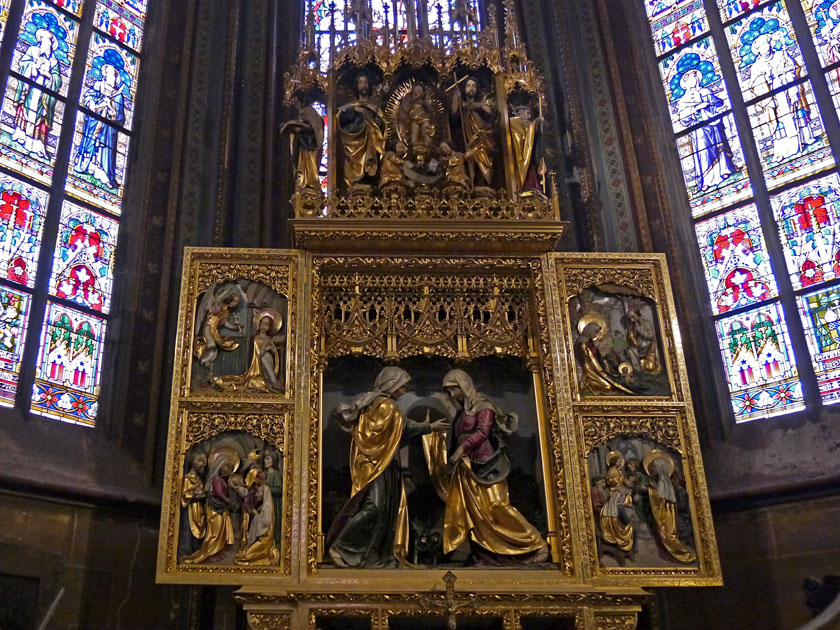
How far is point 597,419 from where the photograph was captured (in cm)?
775

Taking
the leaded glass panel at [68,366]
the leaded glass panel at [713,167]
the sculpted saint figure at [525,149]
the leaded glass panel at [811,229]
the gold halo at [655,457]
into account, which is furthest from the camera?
the leaded glass panel at [713,167]

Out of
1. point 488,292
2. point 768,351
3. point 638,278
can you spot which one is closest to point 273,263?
point 488,292

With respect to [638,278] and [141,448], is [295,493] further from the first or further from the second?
[638,278]

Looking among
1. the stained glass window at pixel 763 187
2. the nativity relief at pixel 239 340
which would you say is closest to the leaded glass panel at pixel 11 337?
the nativity relief at pixel 239 340

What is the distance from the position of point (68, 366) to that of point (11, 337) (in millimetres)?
558


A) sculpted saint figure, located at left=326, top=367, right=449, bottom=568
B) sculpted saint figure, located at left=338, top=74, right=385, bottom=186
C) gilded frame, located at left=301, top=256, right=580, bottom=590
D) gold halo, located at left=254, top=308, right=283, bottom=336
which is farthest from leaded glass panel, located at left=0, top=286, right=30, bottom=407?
sculpted saint figure, located at left=338, top=74, right=385, bottom=186

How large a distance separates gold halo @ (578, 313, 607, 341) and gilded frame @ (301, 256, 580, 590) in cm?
30

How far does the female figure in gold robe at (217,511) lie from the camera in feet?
23.1

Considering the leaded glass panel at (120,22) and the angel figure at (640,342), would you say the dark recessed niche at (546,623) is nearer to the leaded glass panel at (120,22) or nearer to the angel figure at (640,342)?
the angel figure at (640,342)

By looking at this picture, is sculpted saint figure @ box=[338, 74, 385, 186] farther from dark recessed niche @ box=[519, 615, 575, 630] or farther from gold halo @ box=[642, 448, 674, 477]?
dark recessed niche @ box=[519, 615, 575, 630]

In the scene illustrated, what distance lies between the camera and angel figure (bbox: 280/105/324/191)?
342 inches

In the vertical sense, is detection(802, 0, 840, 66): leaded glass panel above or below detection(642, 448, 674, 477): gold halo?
above

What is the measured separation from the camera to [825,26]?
394 inches

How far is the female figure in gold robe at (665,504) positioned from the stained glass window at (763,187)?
1868mm
